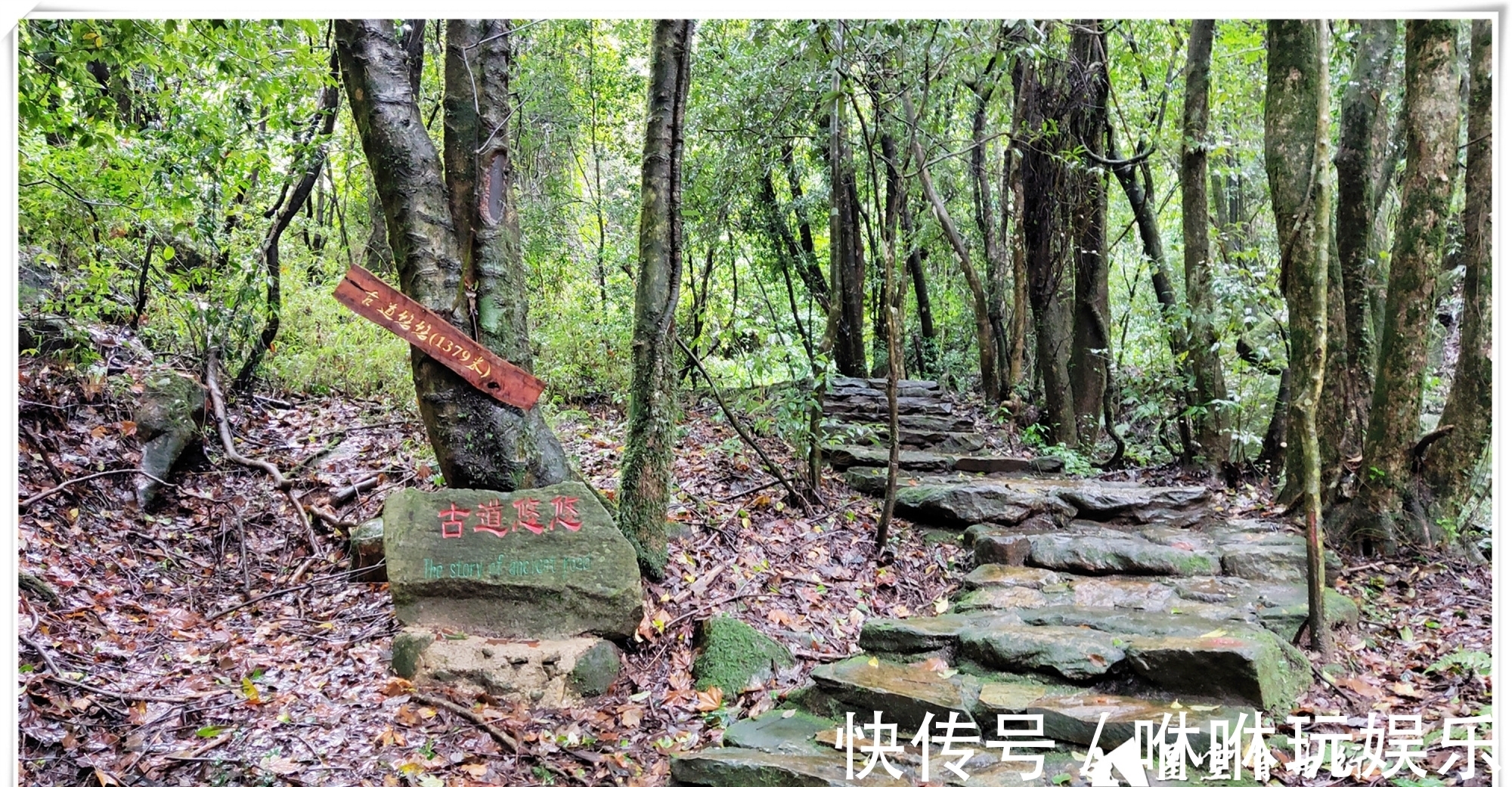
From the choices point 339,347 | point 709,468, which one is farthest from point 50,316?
point 709,468

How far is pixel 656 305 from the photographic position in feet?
14.1

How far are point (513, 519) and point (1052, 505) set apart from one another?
3.74 m

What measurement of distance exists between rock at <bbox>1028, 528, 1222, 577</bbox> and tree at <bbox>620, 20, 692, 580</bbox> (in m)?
2.25

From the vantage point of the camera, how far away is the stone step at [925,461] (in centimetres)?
709

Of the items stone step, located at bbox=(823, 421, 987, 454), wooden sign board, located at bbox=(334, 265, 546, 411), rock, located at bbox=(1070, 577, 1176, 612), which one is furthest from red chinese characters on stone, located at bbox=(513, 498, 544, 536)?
stone step, located at bbox=(823, 421, 987, 454)

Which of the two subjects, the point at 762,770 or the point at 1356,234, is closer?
the point at 762,770

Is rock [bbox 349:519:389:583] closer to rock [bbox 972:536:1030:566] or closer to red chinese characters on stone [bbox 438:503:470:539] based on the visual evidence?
red chinese characters on stone [bbox 438:503:470:539]

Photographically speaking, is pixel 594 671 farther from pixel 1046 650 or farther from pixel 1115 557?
pixel 1115 557

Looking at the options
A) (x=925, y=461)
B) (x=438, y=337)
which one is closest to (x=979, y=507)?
(x=925, y=461)

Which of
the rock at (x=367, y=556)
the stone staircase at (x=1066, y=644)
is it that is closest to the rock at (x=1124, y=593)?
the stone staircase at (x=1066, y=644)

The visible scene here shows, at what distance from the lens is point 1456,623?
13.4 ft

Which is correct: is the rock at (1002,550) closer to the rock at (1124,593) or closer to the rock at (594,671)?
the rock at (1124,593)

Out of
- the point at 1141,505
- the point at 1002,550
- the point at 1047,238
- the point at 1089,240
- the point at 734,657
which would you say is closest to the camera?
the point at 734,657

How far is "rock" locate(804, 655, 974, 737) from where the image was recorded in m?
3.22
